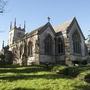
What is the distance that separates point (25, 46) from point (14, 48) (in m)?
11.0

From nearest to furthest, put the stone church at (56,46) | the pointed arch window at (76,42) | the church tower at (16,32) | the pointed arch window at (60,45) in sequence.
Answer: the stone church at (56,46) → the pointed arch window at (60,45) → the pointed arch window at (76,42) → the church tower at (16,32)

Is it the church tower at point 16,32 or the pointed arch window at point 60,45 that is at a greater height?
the church tower at point 16,32

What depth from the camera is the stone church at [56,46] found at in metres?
45.4

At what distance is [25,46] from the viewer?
170 feet

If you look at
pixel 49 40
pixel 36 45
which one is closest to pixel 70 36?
pixel 49 40

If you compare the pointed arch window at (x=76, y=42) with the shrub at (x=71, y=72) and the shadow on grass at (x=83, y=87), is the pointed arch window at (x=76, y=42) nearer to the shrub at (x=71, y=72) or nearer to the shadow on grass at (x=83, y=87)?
the shrub at (x=71, y=72)

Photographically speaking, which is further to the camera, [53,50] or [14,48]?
[14,48]

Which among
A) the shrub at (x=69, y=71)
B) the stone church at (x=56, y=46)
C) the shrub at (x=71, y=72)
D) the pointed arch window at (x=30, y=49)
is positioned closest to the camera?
the shrub at (x=71, y=72)

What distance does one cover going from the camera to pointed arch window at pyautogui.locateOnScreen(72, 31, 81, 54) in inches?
1885

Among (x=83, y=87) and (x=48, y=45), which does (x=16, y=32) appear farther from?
(x=83, y=87)

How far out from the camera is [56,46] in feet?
158

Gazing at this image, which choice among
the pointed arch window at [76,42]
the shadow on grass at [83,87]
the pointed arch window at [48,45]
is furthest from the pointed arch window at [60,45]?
the shadow on grass at [83,87]

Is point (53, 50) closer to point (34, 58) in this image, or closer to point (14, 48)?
point (34, 58)

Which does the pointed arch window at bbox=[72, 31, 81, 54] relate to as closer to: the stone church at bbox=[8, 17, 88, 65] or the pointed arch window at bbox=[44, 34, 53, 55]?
the stone church at bbox=[8, 17, 88, 65]
